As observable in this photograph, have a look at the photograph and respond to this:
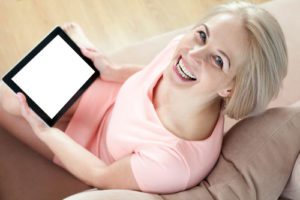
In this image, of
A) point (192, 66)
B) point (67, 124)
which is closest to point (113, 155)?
point (67, 124)

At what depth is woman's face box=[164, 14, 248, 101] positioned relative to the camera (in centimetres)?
96

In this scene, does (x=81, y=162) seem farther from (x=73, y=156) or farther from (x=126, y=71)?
(x=126, y=71)

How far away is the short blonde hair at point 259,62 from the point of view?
0.94 metres

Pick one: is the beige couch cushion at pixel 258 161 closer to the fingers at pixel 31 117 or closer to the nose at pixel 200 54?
the nose at pixel 200 54

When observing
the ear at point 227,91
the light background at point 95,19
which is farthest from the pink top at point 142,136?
the light background at point 95,19

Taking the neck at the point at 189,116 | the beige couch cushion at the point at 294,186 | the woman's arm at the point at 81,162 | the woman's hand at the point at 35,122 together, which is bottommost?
the beige couch cushion at the point at 294,186

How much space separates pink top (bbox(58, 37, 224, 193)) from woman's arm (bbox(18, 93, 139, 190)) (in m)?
0.04

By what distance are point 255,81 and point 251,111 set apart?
3.8 inches

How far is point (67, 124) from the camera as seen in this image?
1.31 m

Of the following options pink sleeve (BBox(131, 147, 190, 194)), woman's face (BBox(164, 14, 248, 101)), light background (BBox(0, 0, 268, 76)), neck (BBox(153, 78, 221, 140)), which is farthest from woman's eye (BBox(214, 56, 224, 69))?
light background (BBox(0, 0, 268, 76))

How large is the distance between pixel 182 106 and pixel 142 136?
0.43 feet

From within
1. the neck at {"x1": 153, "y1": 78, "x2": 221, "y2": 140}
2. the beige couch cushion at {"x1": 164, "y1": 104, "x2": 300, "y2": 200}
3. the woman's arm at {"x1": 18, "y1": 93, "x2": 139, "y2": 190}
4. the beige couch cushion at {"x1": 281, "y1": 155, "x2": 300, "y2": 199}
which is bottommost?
the beige couch cushion at {"x1": 281, "y1": 155, "x2": 300, "y2": 199}

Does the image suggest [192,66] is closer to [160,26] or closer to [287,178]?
[287,178]

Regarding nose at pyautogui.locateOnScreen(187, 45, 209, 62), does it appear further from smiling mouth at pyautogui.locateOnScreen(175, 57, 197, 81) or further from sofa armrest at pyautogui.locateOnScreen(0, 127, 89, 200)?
sofa armrest at pyautogui.locateOnScreen(0, 127, 89, 200)
